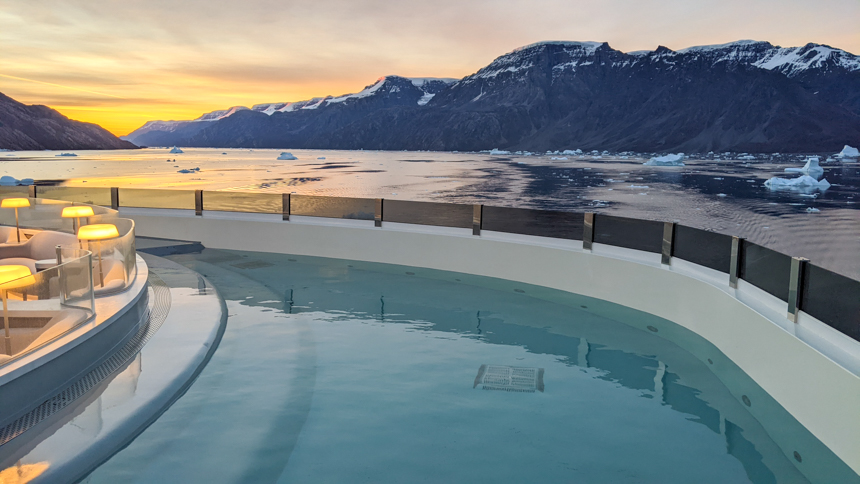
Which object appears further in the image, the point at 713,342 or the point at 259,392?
the point at 713,342

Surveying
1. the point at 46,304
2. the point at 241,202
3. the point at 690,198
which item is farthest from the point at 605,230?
the point at 690,198

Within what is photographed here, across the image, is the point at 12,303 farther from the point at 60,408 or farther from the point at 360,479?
the point at 360,479

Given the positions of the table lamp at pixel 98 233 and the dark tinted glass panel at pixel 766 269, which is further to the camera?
the table lamp at pixel 98 233

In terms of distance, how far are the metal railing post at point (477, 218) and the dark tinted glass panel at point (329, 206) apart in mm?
3150

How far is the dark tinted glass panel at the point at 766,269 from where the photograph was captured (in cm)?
700

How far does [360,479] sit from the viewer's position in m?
4.77

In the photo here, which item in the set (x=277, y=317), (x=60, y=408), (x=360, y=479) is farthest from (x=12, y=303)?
(x=277, y=317)

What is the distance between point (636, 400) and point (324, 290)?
20.8 ft

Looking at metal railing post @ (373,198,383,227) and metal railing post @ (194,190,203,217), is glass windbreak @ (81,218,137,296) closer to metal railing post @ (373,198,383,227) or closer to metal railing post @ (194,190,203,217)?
metal railing post @ (373,198,383,227)

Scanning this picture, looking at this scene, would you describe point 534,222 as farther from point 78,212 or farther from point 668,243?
point 78,212

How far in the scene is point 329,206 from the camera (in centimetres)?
1570

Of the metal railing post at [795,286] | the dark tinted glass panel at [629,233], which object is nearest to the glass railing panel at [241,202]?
the dark tinted glass panel at [629,233]

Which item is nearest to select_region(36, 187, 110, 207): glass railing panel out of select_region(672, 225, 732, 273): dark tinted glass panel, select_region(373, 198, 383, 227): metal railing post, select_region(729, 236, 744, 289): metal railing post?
select_region(373, 198, 383, 227): metal railing post

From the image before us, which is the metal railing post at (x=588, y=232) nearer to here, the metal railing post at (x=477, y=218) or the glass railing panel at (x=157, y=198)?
the metal railing post at (x=477, y=218)
